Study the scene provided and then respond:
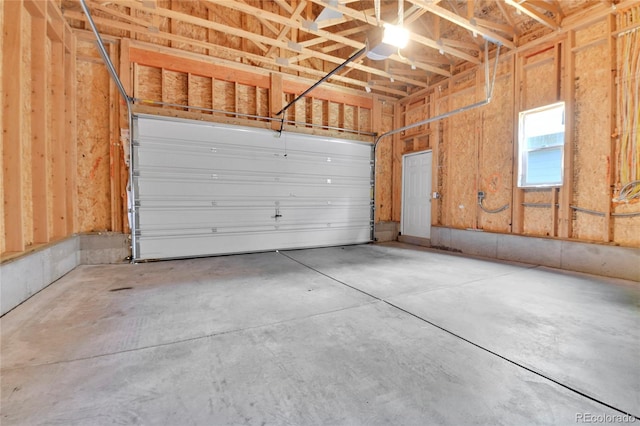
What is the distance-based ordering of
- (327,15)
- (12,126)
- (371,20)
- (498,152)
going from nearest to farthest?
1. (12,126)
2. (371,20)
3. (327,15)
4. (498,152)

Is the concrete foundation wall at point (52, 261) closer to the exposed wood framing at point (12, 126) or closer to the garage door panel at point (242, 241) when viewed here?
the exposed wood framing at point (12, 126)

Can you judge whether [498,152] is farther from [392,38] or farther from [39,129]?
[39,129]

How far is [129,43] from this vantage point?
504 cm

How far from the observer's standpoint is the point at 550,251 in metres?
4.82

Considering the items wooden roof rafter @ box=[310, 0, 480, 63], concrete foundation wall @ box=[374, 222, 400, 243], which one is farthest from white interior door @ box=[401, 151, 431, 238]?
wooden roof rafter @ box=[310, 0, 480, 63]

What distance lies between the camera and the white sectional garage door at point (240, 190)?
521cm

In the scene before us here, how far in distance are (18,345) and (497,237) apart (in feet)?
23.0

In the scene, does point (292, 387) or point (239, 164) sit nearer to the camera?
point (292, 387)

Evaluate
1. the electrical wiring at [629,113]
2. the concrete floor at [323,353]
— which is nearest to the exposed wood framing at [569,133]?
the electrical wiring at [629,113]

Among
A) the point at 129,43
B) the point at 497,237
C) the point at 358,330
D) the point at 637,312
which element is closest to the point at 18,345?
the point at 358,330

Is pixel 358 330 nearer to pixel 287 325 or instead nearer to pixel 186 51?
pixel 287 325

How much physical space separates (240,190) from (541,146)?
6054mm

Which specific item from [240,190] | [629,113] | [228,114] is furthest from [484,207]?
[228,114]

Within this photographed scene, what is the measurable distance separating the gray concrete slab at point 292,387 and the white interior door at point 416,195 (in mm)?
5517
